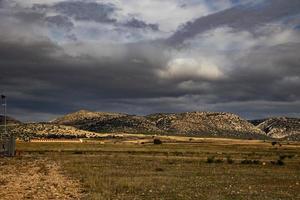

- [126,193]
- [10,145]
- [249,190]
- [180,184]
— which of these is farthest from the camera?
[10,145]

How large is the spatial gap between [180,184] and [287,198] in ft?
30.4

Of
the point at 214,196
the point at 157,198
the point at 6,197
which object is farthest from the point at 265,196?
the point at 6,197

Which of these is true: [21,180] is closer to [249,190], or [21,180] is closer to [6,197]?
[6,197]

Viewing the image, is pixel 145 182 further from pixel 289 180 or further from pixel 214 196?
pixel 289 180

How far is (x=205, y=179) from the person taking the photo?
4000 centimetres

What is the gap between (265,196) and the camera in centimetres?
2870

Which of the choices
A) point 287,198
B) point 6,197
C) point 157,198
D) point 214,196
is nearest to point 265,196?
point 287,198

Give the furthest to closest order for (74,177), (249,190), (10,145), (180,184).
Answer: (10,145) → (74,177) → (180,184) → (249,190)

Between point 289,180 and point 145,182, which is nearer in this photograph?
point 145,182

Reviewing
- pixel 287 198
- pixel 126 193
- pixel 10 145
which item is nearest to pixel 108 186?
pixel 126 193

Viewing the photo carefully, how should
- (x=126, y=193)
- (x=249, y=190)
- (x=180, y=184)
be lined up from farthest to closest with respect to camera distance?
(x=180, y=184)
(x=249, y=190)
(x=126, y=193)

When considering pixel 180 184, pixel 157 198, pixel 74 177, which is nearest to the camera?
pixel 157 198

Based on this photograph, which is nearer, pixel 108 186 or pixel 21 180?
pixel 108 186

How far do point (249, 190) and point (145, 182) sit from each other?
8.14 metres
